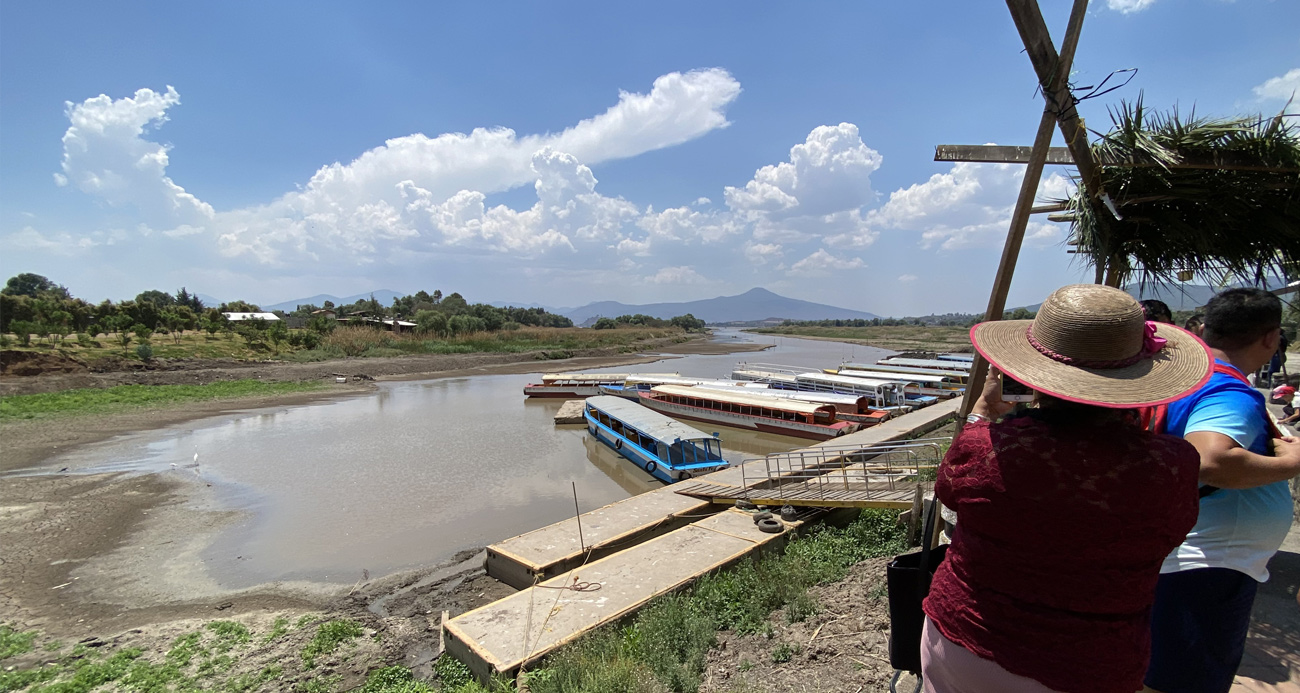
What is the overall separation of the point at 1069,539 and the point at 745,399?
24.1m

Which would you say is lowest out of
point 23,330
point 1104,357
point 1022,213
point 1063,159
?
point 1104,357

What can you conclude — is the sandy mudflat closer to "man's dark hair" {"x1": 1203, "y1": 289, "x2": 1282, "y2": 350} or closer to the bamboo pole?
the bamboo pole

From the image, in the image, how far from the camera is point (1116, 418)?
1.80 m

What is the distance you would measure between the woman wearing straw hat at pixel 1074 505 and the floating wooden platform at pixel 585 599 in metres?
5.49

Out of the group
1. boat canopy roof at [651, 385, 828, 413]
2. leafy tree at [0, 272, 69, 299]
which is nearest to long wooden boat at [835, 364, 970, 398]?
boat canopy roof at [651, 385, 828, 413]

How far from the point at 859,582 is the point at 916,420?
18376mm

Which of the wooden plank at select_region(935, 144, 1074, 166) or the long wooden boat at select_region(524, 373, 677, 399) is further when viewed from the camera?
the long wooden boat at select_region(524, 373, 677, 399)

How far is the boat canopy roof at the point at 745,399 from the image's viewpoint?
23192 millimetres

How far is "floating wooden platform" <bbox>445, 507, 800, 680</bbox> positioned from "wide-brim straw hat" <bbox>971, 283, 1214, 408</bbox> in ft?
19.7

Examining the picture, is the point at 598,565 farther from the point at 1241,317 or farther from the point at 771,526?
the point at 1241,317

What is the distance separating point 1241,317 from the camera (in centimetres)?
272

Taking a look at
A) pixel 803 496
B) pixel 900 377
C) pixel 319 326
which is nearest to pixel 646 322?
pixel 319 326

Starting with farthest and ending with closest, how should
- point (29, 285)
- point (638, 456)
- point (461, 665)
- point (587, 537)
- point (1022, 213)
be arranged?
point (29, 285) < point (638, 456) < point (587, 537) < point (461, 665) < point (1022, 213)

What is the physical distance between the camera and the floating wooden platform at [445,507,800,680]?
6.50 m
